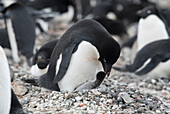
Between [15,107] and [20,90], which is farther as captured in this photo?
[20,90]

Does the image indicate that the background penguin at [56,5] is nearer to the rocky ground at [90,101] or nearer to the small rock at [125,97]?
the rocky ground at [90,101]

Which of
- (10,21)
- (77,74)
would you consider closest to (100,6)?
(10,21)

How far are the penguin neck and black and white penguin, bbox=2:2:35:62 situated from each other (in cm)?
233

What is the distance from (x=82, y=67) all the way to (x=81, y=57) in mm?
143

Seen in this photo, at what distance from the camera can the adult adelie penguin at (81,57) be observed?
4.72 meters

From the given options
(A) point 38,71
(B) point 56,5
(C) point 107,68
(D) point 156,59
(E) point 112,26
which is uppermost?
(B) point 56,5

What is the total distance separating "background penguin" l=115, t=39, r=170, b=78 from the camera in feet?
23.2

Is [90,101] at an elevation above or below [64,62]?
below

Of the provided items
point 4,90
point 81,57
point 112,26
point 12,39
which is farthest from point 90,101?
point 112,26

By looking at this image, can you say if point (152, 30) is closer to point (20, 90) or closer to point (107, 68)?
point (107, 68)

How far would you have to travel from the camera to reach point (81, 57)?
4.89 metres

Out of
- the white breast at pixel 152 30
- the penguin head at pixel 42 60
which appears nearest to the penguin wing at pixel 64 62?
the penguin head at pixel 42 60

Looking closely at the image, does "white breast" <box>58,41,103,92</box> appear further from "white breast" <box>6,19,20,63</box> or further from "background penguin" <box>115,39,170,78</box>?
"white breast" <box>6,19,20,63</box>

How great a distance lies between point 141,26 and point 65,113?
4.57m
